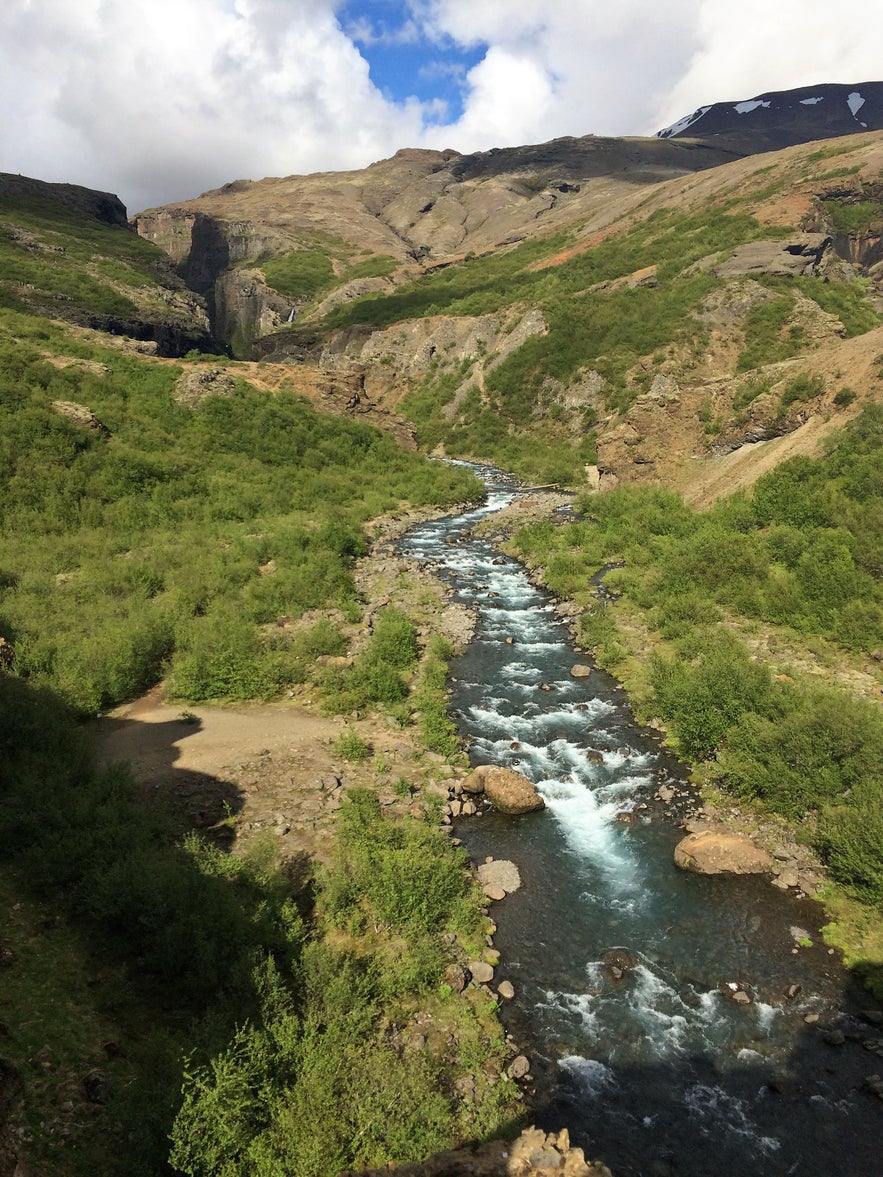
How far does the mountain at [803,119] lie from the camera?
543 feet

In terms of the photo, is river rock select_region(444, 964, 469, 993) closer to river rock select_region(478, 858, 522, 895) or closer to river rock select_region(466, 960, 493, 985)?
river rock select_region(466, 960, 493, 985)

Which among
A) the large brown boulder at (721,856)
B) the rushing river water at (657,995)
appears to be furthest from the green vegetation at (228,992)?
the large brown boulder at (721,856)

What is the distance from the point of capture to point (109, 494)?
28484mm

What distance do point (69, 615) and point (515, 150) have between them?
216562 mm

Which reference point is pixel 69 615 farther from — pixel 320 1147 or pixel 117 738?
pixel 320 1147

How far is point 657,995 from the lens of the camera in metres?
8.72

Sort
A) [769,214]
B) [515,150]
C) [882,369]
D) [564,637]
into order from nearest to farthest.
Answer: [564,637]
[882,369]
[769,214]
[515,150]

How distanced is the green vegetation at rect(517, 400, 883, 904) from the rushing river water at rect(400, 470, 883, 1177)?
1.46m

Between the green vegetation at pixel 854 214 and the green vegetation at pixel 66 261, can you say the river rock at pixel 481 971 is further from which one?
the green vegetation at pixel 854 214

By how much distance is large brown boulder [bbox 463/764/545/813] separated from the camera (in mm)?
12531

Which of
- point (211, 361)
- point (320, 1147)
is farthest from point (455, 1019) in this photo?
point (211, 361)

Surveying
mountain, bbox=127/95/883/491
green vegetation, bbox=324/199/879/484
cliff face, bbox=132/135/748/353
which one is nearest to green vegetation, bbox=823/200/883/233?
mountain, bbox=127/95/883/491

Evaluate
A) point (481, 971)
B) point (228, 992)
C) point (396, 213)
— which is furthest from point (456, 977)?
point (396, 213)

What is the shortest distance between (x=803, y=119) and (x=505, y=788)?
822ft
